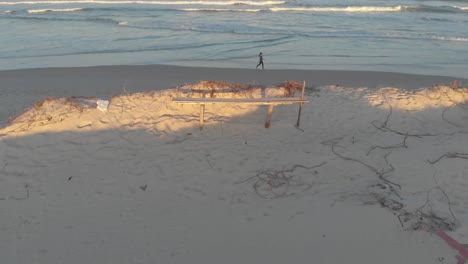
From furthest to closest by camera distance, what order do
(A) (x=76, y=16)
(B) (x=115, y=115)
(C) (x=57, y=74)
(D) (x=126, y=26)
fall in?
(A) (x=76, y=16), (D) (x=126, y=26), (C) (x=57, y=74), (B) (x=115, y=115)

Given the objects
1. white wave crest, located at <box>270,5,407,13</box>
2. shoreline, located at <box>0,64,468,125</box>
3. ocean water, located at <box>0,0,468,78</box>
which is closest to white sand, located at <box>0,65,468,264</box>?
shoreline, located at <box>0,64,468,125</box>

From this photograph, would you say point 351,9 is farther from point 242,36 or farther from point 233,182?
point 233,182

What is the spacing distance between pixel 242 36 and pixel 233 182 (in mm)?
12202

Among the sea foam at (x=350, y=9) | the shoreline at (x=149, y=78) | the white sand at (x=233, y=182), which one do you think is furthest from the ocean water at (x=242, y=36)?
the white sand at (x=233, y=182)

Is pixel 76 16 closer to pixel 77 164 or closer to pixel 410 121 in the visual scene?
pixel 77 164

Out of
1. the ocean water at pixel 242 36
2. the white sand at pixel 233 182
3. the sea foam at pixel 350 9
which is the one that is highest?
the sea foam at pixel 350 9

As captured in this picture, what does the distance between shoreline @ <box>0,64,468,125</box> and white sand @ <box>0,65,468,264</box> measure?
2698 mm

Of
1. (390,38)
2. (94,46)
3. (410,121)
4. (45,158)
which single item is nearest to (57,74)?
(94,46)

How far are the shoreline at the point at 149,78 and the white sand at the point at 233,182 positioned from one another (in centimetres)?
270

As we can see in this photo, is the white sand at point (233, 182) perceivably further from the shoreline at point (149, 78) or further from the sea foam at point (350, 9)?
the sea foam at point (350, 9)

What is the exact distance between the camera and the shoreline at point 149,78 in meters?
9.83

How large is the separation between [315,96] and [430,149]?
102 inches

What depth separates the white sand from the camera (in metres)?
4.24

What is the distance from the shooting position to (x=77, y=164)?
221 inches
